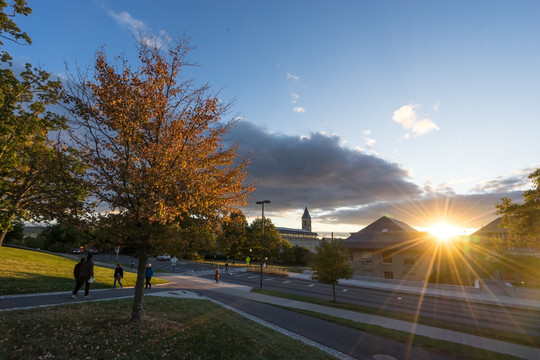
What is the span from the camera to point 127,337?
7.04m

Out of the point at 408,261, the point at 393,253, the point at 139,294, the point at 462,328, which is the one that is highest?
the point at 393,253

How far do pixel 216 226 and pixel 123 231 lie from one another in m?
2.69

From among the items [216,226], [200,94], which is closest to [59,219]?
[216,226]

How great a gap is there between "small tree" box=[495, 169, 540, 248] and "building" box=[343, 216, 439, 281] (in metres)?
23.7

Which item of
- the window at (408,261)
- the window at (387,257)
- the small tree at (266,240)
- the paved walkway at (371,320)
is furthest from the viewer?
the small tree at (266,240)

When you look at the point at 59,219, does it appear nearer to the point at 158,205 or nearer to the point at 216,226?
the point at 158,205

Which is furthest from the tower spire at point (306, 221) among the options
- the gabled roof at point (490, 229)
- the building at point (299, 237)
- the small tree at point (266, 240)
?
the gabled roof at point (490, 229)

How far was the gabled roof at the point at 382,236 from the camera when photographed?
38.6 m

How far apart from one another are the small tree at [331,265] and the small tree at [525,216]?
10.0m

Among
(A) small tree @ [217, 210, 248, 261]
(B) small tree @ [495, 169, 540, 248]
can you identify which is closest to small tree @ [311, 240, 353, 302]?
(B) small tree @ [495, 169, 540, 248]

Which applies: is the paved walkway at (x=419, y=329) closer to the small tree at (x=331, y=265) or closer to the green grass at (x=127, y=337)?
the small tree at (x=331, y=265)

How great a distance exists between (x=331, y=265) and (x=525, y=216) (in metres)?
11.6

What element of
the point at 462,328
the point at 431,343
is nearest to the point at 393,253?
the point at 462,328

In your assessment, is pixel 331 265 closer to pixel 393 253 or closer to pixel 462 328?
pixel 462 328
